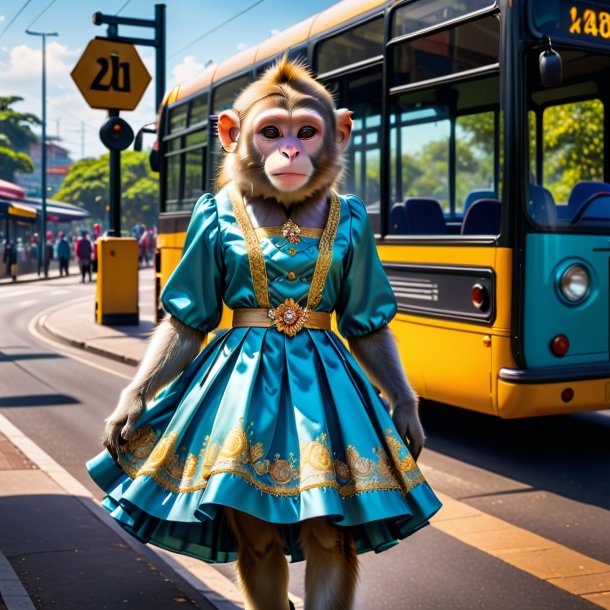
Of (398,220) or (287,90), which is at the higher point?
(287,90)

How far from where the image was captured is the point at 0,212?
1763 inches

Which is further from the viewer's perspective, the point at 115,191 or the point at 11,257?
the point at 11,257

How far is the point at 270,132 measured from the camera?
10.0 feet

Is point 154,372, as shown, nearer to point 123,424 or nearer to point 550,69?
point 123,424

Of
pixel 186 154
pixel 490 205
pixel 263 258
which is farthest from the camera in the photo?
pixel 186 154

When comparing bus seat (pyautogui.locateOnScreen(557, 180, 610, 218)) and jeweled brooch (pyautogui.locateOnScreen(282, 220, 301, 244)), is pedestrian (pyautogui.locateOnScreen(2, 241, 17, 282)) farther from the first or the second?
jeweled brooch (pyautogui.locateOnScreen(282, 220, 301, 244))

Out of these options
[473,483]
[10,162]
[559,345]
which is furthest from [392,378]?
[10,162]

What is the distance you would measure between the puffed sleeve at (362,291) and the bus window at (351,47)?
4.29 meters

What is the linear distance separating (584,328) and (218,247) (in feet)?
12.1

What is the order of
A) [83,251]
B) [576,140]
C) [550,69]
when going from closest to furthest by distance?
[550,69] < [576,140] < [83,251]

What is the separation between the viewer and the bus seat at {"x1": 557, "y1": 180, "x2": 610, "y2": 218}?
20.8 ft

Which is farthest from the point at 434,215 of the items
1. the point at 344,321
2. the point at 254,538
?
the point at 254,538

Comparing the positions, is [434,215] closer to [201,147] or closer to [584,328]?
[584,328]

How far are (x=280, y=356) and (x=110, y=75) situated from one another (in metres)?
12.9
